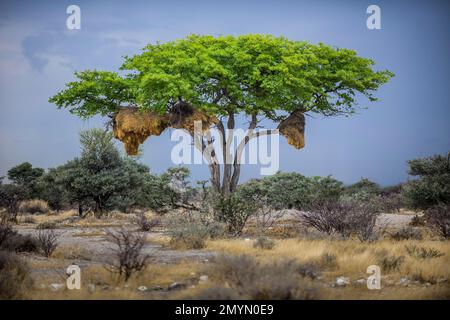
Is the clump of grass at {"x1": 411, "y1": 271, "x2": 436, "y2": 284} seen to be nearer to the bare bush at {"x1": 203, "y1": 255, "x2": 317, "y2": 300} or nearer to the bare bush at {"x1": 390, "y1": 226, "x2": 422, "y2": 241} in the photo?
the bare bush at {"x1": 203, "y1": 255, "x2": 317, "y2": 300}

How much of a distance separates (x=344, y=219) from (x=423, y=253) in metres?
5.13

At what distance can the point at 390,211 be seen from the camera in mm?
40781

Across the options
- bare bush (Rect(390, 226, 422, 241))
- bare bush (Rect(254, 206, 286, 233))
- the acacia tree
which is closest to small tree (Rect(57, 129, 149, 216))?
the acacia tree

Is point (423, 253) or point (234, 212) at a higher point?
point (234, 212)

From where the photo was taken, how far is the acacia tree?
24109 millimetres

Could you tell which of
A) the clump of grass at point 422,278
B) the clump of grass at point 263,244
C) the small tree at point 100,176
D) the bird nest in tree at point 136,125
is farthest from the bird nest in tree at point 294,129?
the clump of grass at point 422,278

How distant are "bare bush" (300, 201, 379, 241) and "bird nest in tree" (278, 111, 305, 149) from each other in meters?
6.74

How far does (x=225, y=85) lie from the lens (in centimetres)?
2514

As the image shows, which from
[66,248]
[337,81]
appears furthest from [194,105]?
[66,248]

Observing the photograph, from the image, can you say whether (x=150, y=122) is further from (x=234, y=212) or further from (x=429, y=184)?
(x=429, y=184)

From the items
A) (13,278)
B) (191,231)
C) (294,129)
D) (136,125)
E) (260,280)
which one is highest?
(136,125)

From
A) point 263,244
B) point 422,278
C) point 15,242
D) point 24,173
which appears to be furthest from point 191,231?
point 24,173
